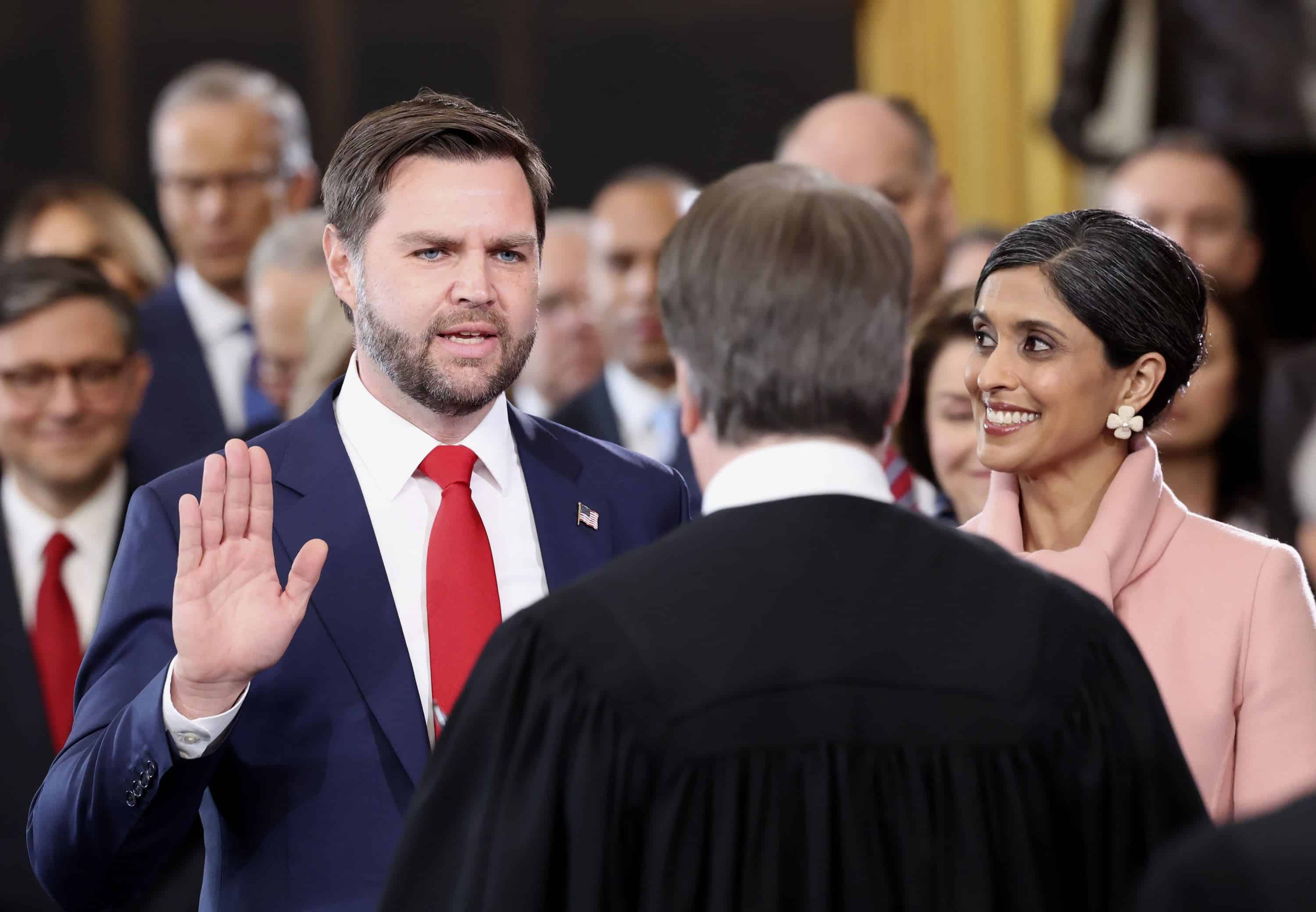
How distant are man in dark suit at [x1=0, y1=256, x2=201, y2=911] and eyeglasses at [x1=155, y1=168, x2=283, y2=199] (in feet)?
3.45

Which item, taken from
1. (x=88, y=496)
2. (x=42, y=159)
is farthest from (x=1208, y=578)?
(x=42, y=159)

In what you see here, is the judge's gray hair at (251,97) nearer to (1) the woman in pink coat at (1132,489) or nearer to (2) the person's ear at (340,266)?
(2) the person's ear at (340,266)

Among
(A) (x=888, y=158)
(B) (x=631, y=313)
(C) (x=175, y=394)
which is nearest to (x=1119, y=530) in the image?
(A) (x=888, y=158)

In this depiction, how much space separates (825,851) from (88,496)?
2.64m

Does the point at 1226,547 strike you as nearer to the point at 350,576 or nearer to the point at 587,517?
the point at 587,517

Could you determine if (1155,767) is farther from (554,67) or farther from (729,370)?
(554,67)

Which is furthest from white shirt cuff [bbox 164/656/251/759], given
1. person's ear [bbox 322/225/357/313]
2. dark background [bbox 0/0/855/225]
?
dark background [bbox 0/0/855/225]

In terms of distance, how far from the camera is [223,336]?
5082 mm

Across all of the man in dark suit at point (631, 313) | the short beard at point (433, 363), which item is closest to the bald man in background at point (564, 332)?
the man in dark suit at point (631, 313)

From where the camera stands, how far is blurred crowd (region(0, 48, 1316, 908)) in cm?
365

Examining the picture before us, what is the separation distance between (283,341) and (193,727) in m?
2.72

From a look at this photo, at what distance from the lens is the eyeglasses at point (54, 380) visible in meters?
3.95

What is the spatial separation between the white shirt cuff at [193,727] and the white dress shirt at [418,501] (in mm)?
272

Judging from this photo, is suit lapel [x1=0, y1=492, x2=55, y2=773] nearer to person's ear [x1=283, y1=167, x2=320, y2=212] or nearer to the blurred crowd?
the blurred crowd
